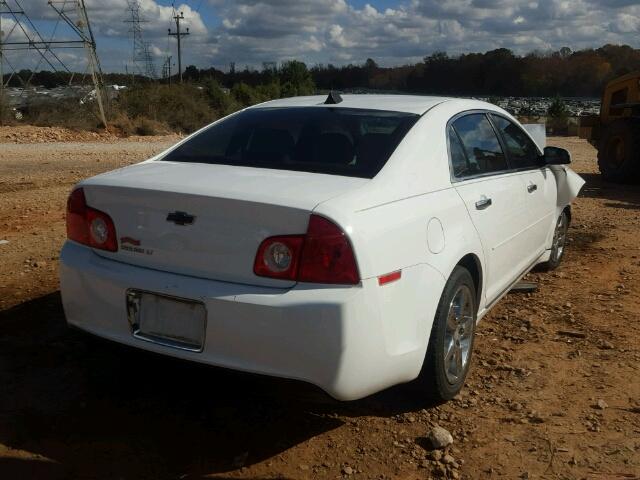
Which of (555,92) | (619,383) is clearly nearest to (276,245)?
(619,383)

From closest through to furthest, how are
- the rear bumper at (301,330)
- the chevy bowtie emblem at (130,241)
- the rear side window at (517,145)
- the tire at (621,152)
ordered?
the rear bumper at (301,330)
the chevy bowtie emblem at (130,241)
the rear side window at (517,145)
the tire at (621,152)

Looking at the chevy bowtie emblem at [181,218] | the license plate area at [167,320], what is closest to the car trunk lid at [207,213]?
the chevy bowtie emblem at [181,218]

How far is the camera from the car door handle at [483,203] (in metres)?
3.79

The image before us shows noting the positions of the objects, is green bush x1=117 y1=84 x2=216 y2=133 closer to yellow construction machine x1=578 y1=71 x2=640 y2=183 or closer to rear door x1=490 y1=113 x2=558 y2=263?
yellow construction machine x1=578 y1=71 x2=640 y2=183

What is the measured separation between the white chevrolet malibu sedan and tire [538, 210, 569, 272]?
82.9 inches

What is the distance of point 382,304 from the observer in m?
2.85

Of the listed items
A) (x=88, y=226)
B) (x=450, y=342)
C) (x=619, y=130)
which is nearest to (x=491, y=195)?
(x=450, y=342)

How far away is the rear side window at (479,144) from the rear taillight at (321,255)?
1.31m

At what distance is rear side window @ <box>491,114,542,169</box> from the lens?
15.4ft

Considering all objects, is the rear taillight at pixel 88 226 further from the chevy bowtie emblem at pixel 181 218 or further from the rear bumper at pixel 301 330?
the chevy bowtie emblem at pixel 181 218

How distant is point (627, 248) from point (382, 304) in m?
5.12

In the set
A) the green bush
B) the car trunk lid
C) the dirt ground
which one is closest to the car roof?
the car trunk lid

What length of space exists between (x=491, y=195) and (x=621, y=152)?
969cm

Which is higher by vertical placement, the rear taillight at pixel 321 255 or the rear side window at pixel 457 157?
the rear side window at pixel 457 157
